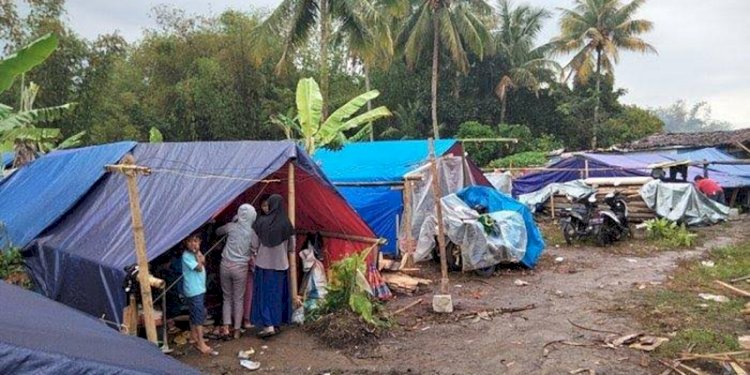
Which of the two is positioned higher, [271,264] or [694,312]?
[271,264]

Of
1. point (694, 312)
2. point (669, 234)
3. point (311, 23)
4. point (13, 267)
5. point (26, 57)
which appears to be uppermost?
point (311, 23)

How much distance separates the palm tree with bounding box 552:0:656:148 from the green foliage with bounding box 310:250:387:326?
2562 centimetres

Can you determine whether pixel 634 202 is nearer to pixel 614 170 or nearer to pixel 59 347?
pixel 614 170

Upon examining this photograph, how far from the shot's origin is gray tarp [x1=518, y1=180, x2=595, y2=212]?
15.9 meters

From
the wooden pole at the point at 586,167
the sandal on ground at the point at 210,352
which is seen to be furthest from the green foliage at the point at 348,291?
the wooden pole at the point at 586,167

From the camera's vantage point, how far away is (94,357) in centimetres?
172

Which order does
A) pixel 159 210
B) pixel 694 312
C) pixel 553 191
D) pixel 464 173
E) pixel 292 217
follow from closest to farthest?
pixel 159 210 < pixel 292 217 < pixel 694 312 < pixel 464 173 < pixel 553 191

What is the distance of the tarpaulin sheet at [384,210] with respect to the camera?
1138 cm

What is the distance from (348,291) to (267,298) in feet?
3.23

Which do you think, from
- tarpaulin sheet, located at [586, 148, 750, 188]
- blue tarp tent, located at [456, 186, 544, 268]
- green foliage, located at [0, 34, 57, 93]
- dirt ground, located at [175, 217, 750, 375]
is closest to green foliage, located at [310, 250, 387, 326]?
dirt ground, located at [175, 217, 750, 375]

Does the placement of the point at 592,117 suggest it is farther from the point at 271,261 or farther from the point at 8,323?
the point at 8,323

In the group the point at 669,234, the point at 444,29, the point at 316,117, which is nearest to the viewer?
the point at 316,117

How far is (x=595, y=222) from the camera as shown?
41.2ft

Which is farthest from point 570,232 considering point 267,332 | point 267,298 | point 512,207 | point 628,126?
point 628,126
